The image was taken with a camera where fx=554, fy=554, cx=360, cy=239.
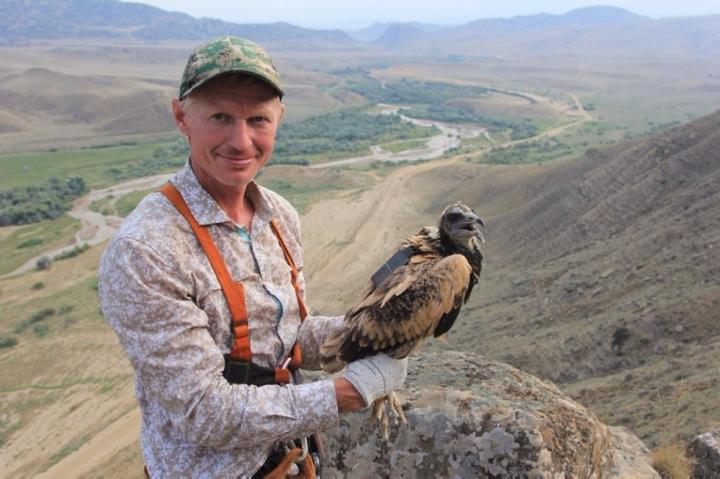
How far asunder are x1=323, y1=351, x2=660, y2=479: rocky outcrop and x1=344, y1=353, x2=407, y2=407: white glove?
1.64m

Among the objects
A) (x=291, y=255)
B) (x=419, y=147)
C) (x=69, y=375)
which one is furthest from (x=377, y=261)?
(x=419, y=147)

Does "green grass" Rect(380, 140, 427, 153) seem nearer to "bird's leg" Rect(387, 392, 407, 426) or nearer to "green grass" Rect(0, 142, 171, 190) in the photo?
"green grass" Rect(0, 142, 171, 190)

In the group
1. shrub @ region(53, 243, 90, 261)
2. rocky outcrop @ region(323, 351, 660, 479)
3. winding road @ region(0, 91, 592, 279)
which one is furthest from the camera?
winding road @ region(0, 91, 592, 279)

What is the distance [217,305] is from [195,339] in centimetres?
21

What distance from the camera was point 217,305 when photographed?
95.0 inches

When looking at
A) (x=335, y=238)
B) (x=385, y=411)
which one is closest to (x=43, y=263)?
(x=335, y=238)

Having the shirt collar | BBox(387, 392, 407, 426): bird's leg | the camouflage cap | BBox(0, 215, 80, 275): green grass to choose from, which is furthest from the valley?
the camouflage cap

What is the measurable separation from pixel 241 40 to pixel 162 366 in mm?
1419

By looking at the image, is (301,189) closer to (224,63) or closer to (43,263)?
(43,263)

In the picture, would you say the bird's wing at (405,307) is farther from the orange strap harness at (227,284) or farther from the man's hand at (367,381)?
the orange strap harness at (227,284)

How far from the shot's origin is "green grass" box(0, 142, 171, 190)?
51969mm

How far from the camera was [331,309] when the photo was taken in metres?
21.8

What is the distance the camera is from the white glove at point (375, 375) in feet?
8.52

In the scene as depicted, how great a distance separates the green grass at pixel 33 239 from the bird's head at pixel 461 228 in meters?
32.4
